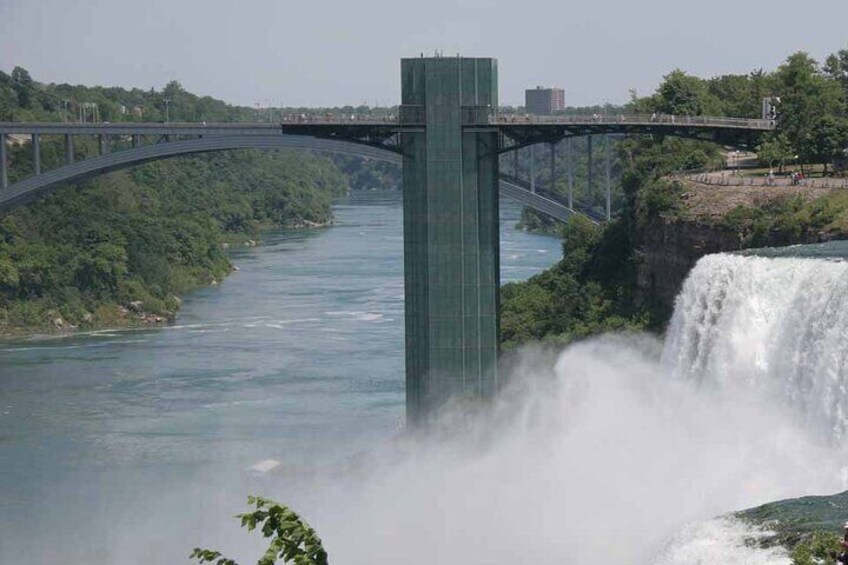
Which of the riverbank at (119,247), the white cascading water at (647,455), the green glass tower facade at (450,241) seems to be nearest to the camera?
the white cascading water at (647,455)

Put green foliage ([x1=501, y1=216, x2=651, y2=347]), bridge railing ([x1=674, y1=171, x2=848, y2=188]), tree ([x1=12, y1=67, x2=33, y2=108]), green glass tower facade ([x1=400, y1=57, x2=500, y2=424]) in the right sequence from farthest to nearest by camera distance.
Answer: tree ([x1=12, y1=67, x2=33, y2=108]), green foliage ([x1=501, y1=216, x2=651, y2=347]), bridge railing ([x1=674, y1=171, x2=848, y2=188]), green glass tower facade ([x1=400, y1=57, x2=500, y2=424])

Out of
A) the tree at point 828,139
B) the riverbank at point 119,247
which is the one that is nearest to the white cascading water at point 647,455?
the tree at point 828,139

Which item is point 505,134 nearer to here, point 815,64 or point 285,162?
point 815,64

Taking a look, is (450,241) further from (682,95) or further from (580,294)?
(682,95)

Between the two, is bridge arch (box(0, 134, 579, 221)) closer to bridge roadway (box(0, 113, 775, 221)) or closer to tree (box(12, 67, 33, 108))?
bridge roadway (box(0, 113, 775, 221))

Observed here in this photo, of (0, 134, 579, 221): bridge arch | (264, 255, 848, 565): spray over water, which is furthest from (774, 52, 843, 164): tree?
(264, 255, 848, 565): spray over water

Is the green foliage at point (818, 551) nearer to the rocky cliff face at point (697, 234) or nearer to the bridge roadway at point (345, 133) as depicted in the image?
the rocky cliff face at point (697, 234)
